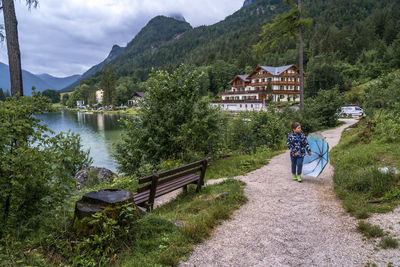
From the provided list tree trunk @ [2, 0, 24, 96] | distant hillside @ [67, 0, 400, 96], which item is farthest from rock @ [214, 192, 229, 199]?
distant hillside @ [67, 0, 400, 96]

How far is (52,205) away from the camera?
155 inches

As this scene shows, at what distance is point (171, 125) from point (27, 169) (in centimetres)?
687

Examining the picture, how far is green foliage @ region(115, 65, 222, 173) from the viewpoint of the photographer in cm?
1016

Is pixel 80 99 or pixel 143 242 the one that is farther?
pixel 80 99

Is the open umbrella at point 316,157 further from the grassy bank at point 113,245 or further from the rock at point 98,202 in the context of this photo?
the rock at point 98,202

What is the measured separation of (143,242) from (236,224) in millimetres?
1871

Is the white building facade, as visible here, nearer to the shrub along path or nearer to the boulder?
the shrub along path

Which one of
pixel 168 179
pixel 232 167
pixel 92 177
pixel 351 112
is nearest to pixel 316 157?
pixel 232 167

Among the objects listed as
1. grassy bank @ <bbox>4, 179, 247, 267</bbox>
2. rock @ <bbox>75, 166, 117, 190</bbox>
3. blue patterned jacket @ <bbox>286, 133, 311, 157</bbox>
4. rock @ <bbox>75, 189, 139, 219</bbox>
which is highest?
blue patterned jacket @ <bbox>286, 133, 311, 157</bbox>

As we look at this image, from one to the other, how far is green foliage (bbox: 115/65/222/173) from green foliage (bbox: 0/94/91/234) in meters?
6.00

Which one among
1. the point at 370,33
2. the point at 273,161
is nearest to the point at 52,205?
the point at 273,161

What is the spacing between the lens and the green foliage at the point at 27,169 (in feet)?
11.5

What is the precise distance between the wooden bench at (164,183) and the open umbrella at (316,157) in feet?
10.1

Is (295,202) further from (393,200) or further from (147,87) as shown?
(147,87)
